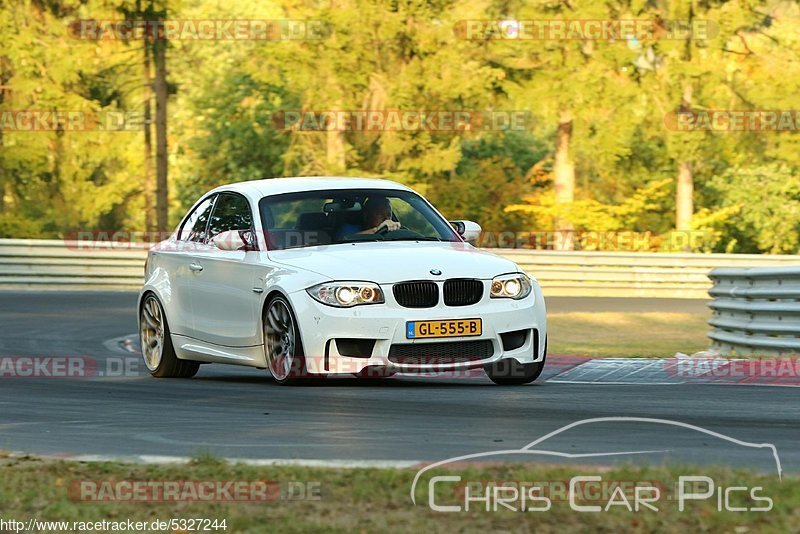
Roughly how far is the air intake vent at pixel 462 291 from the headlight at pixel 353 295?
1.53 feet

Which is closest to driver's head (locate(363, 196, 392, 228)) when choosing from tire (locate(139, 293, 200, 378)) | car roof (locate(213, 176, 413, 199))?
car roof (locate(213, 176, 413, 199))

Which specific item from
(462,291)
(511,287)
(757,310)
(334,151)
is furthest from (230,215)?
(334,151)

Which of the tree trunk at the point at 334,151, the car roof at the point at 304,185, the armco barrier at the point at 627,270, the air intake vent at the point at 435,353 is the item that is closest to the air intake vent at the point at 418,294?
the air intake vent at the point at 435,353

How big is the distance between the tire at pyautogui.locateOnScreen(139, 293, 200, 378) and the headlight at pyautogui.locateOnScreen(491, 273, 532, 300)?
3161mm

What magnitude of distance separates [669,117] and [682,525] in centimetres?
3853

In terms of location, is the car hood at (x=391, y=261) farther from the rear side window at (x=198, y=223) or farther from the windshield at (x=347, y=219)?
the rear side window at (x=198, y=223)

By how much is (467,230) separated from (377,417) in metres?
3.40

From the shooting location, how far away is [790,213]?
43312 mm

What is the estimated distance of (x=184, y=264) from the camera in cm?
1284

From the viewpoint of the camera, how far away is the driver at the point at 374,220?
11992 millimetres

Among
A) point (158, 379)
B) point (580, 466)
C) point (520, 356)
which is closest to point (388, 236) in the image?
point (520, 356)

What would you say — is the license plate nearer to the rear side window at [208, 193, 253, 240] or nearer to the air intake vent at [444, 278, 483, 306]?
the air intake vent at [444, 278, 483, 306]

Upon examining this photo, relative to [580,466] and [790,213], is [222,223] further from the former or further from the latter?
[790,213]

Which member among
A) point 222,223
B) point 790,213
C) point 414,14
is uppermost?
point 414,14
